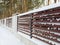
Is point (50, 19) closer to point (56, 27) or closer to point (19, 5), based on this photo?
point (56, 27)

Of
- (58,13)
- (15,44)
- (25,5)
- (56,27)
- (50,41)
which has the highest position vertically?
(25,5)

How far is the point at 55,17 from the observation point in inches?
161

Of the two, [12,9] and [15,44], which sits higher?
[12,9]

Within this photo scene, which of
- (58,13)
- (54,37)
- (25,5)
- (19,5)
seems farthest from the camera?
(19,5)

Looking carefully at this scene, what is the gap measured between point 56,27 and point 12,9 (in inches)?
1049

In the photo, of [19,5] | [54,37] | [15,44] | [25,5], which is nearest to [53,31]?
[54,37]

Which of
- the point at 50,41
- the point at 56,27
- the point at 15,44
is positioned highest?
the point at 56,27

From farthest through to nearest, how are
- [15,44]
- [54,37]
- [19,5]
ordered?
[19,5] → [15,44] → [54,37]

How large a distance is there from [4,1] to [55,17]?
28277 millimetres

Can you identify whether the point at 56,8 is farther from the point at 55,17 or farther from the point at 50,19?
the point at 50,19

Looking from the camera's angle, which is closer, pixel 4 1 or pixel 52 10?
pixel 52 10

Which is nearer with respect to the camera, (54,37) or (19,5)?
(54,37)

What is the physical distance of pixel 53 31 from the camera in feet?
14.2

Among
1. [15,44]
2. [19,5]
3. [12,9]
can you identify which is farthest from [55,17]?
[12,9]
